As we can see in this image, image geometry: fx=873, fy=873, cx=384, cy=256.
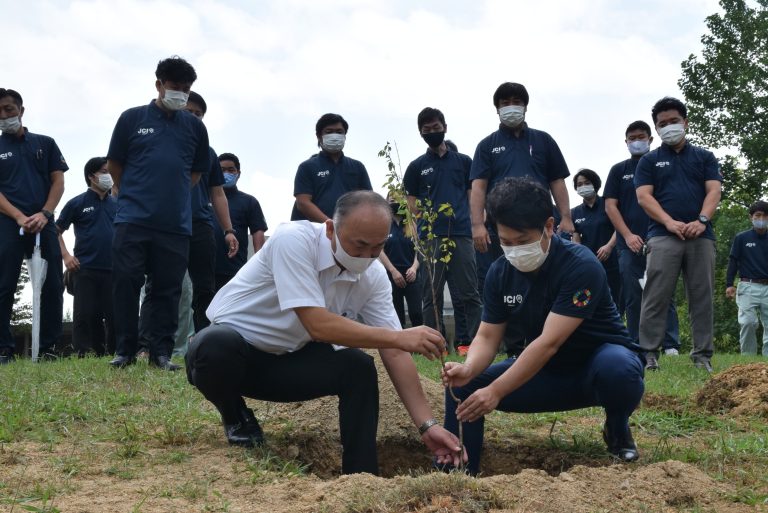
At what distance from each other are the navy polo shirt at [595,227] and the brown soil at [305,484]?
567cm

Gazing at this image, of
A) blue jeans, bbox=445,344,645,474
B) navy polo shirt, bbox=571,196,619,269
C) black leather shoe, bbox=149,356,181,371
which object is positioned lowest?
black leather shoe, bbox=149,356,181,371

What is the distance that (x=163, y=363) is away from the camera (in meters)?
6.32

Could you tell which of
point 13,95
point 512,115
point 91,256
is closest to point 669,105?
point 512,115

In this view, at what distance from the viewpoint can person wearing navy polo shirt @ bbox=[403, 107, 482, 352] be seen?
7746 mm

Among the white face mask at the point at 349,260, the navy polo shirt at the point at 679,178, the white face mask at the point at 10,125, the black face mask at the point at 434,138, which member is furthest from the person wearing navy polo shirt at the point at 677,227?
the white face mask at the point at 10,125

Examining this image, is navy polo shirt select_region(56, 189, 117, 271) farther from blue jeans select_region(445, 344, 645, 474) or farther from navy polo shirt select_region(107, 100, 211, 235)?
blue jeans select_region(445, 344, 645, 474)

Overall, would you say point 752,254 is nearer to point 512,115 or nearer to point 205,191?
point 512,115

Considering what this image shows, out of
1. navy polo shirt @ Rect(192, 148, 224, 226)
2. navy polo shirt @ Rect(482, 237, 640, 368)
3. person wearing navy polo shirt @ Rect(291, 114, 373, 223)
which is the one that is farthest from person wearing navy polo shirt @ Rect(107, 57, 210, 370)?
navy polo shirt @ Rect(482, 237, 640, 368)

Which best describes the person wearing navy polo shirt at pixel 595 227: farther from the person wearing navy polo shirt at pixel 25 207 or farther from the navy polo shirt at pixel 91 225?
the person wearing navy polo shirt at pixel 25 207

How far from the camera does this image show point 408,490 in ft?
9.50

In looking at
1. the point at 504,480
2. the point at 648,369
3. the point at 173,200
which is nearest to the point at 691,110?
the point at 648,369

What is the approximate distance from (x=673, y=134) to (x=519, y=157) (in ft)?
4.04

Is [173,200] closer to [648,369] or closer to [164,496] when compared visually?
[164,496]

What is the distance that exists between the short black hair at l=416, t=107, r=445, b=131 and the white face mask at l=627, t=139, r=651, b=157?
1.92 meters
